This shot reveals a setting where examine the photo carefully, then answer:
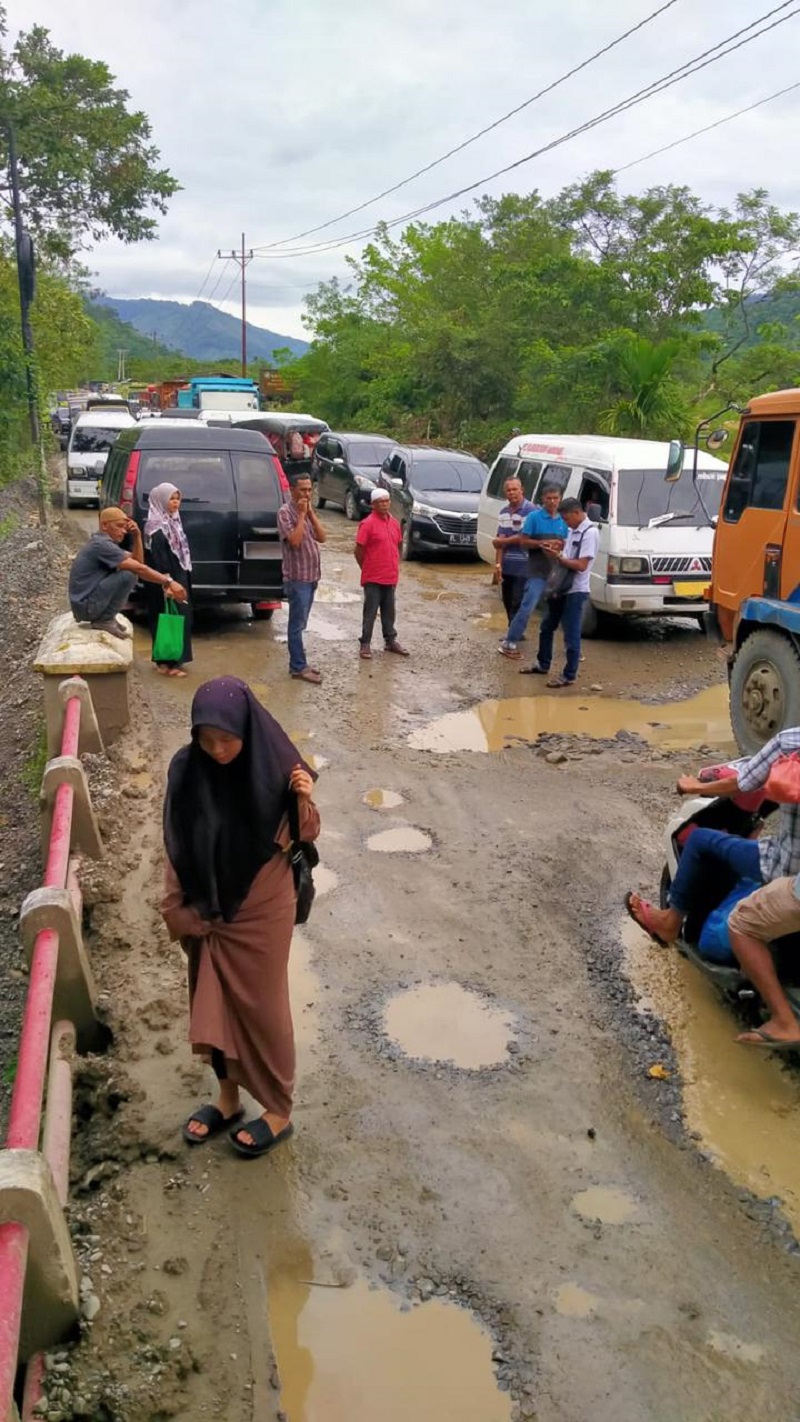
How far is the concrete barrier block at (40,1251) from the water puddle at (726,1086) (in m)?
2.14

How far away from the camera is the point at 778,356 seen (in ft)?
63.6

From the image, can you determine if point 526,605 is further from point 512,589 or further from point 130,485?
point 130,485

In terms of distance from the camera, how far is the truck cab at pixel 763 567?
6.63 meters

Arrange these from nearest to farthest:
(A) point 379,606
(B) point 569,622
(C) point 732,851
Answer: (C) point 732,851 < (B) point 569,622 < (A) point 379,606

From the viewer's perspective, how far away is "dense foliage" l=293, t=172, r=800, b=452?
19547 millimetres

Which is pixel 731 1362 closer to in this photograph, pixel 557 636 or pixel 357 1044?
pixel 357 1044

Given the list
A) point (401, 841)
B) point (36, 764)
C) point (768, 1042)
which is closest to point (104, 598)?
point (36, 764)

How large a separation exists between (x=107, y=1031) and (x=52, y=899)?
772 millimetres

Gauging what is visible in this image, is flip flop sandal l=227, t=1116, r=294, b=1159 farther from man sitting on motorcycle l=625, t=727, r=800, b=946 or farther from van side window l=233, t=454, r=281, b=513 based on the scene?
van side window l=233, t=454, r=281, b=513

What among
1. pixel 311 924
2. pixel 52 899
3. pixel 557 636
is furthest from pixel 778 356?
pixel 52 899

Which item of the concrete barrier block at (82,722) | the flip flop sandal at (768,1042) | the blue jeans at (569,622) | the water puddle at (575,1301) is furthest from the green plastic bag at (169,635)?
the water puddle at (575,1301)

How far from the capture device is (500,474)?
13148 mm

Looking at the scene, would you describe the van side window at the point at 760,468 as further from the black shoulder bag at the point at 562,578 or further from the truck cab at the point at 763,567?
the black shoulder bag at the point at 562,578

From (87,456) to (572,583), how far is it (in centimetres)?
1480
